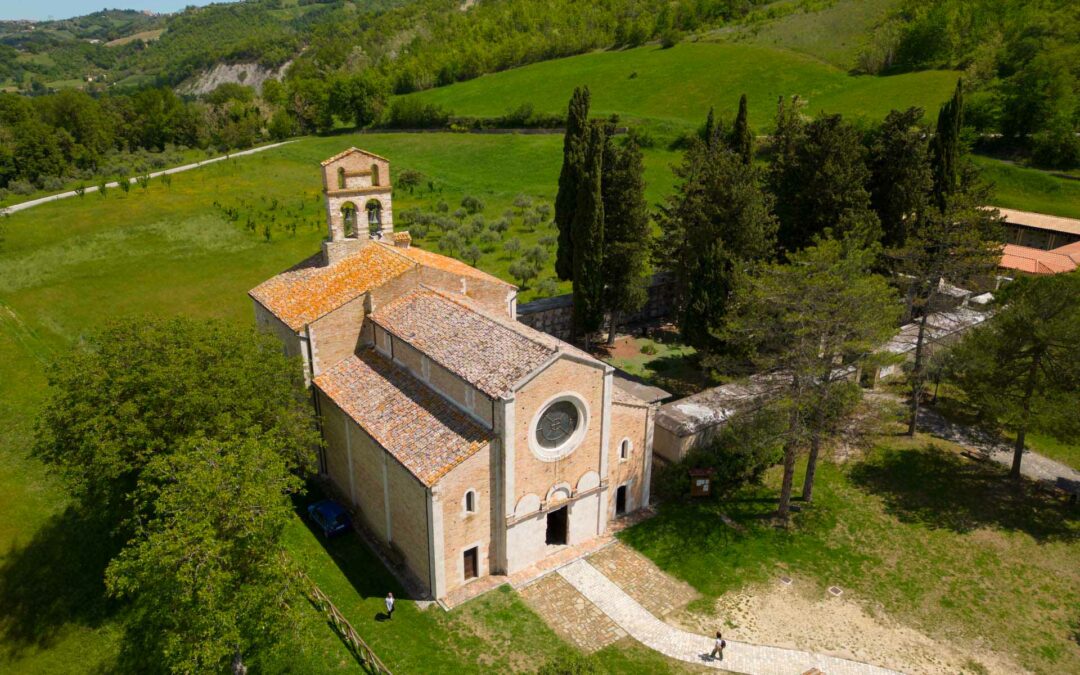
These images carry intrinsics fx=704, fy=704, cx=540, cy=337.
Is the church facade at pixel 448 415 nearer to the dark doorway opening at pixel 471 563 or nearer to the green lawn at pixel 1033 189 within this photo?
the dark doorway opening at pixel 471 563

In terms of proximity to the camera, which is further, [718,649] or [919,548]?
[919,548]

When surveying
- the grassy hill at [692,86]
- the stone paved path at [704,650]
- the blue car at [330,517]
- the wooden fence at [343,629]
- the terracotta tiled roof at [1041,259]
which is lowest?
the stone paved path at [704,650]

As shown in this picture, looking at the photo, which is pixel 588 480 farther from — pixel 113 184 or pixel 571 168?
pixel 113 184

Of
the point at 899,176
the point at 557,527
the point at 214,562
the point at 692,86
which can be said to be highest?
the point at 692,86

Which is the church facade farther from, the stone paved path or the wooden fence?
the stone paved path

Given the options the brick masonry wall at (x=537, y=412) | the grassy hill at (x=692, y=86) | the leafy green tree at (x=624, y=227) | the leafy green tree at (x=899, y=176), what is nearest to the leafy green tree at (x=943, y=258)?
the leafy green tree at (x=899, y=176)

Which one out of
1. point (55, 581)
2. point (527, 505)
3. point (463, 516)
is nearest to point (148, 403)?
point (55, 581)
